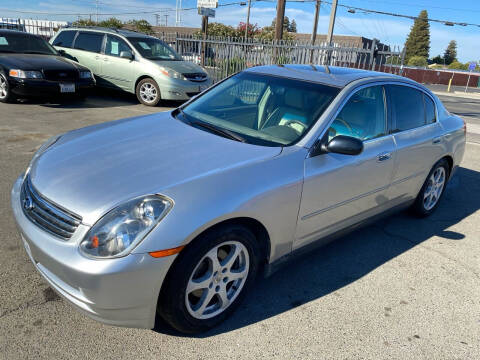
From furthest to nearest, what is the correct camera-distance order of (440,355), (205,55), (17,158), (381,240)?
(205,55) → (17,158) → (381,240) → (440,355)

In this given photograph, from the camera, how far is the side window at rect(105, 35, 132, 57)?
10.3 m

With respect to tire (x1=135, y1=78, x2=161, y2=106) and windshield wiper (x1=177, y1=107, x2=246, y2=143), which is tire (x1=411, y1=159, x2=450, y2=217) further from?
tire (x1=135, y1=78, x2=161, y2=106)

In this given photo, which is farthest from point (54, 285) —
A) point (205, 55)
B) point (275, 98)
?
point (205, 55)

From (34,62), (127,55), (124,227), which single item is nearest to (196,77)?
(127,55)

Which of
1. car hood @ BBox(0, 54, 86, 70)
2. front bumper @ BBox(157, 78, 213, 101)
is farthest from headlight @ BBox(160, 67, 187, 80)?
car hood @ BBox(0, 54, 86, 70)

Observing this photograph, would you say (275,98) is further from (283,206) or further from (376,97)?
(283,206)

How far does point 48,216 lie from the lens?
2.24 metres

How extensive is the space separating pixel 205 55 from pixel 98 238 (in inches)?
537

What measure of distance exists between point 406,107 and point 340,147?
4.82 feet

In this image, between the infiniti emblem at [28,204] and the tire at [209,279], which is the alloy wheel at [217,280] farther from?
the infiniti emblem at [28,204]

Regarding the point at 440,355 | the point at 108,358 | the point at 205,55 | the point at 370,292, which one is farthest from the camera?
the point at 205,55

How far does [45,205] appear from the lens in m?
2.29

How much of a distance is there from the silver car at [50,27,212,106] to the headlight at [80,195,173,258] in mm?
8012

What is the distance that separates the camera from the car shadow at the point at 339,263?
2.76 metres
